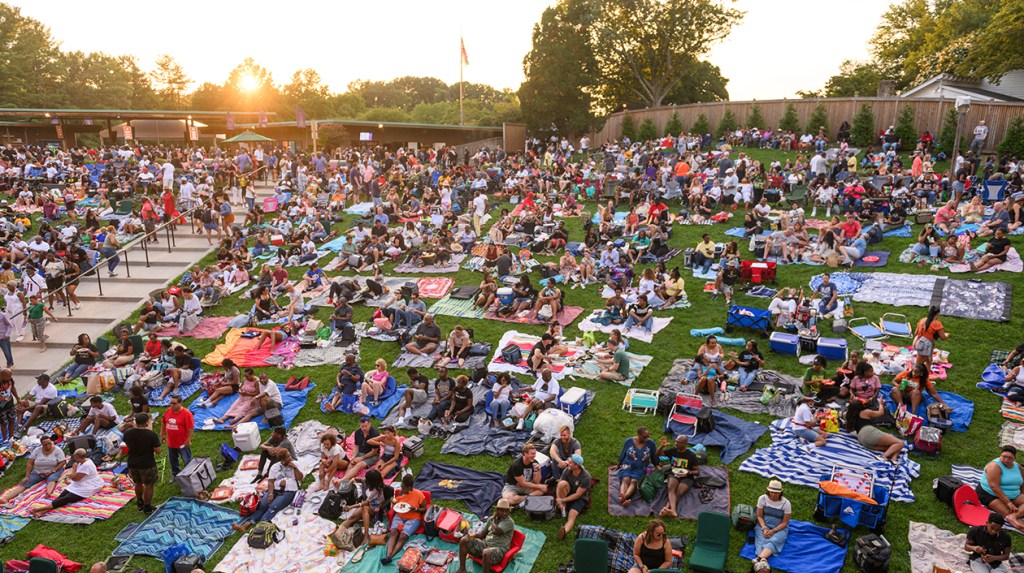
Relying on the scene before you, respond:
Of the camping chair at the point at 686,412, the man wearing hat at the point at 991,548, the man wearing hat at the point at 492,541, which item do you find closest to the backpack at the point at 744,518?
the camping chair at the point at 686,412

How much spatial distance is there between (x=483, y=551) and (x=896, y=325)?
10.6m

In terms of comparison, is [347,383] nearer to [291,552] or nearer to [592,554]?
[291,552]

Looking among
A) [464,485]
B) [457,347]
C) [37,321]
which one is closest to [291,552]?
[464,485]

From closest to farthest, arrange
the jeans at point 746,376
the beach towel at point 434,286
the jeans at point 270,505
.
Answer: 1. the jeans at point 270,505
2. the jeans at point 746,376
3. the beach towel at point 434,286

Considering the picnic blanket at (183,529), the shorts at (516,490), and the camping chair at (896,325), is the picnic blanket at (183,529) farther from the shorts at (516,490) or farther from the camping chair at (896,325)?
the camping chair at (896,325)

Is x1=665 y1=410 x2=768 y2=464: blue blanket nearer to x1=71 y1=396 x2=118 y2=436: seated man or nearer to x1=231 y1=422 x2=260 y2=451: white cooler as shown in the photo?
x1=231 y1=422 x2=260 y2=451: white cooler

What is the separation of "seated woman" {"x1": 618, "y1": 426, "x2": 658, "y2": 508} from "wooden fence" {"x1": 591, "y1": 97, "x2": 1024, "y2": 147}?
26.1 m

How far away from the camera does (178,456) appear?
1103cm

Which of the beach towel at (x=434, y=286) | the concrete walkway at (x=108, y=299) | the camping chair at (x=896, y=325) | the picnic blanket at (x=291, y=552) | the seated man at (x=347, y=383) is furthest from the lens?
the beach towel at (x=434, y=286)

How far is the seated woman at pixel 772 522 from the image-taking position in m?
8.52

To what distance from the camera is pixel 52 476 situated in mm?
11227

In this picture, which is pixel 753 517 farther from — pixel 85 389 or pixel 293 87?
pixel 293 87

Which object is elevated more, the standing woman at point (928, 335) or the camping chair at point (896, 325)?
the standing woman at point (928, 335)

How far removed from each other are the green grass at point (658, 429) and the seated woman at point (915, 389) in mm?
686
